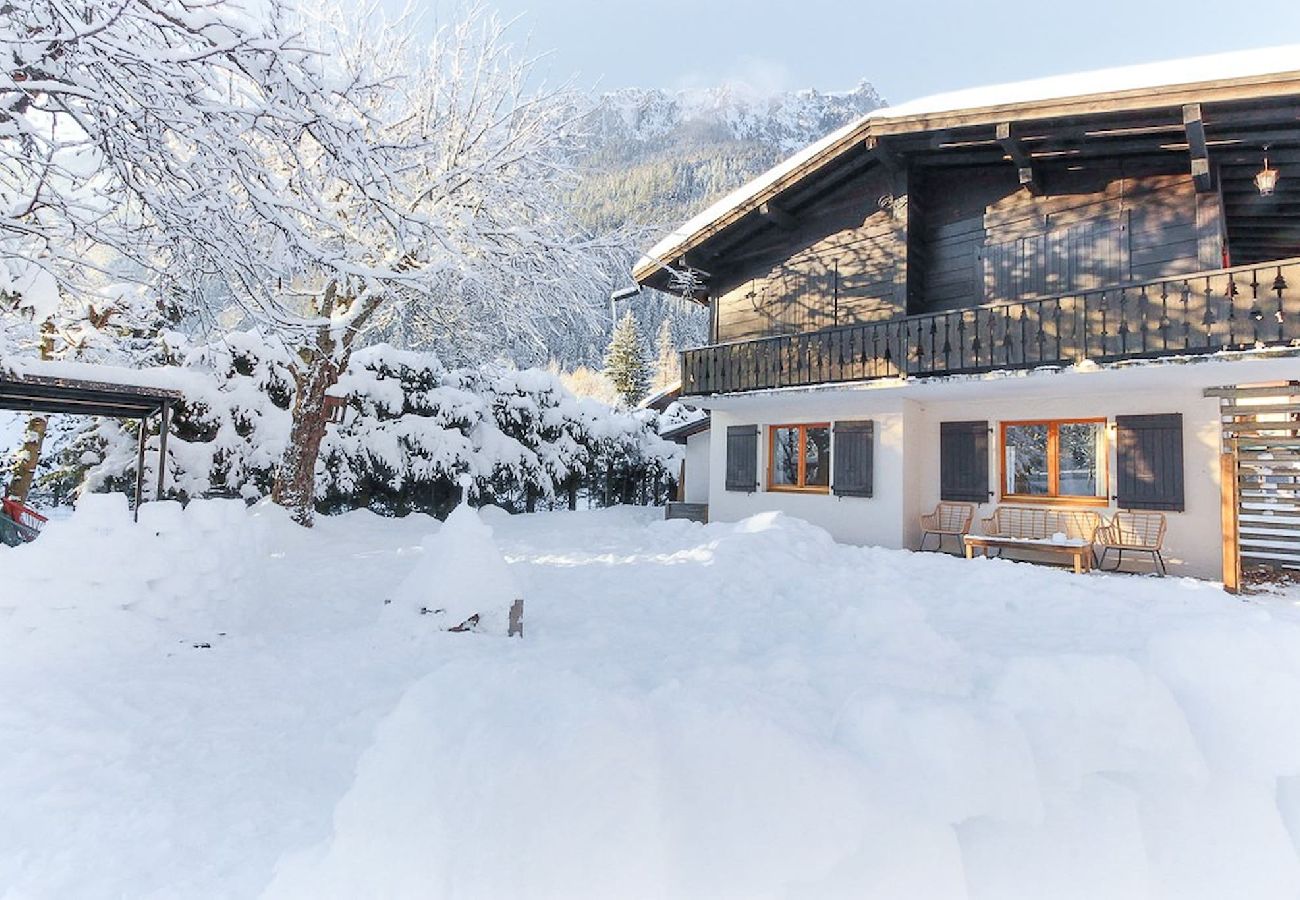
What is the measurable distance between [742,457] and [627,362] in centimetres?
2057

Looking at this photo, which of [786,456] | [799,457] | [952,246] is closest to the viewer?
[952,246]

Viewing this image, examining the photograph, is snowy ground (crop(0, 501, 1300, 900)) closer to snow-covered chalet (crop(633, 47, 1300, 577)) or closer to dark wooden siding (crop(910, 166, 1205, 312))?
snow-covered chalet (crop(633, 47, 1300, 577))

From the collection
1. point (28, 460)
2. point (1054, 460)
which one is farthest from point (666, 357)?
point (28, 460)

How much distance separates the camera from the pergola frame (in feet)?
19.8

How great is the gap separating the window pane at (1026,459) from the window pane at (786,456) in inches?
145

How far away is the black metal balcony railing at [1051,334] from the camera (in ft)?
23.6

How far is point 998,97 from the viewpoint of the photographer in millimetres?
9492

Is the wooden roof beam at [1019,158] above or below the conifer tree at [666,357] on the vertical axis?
below

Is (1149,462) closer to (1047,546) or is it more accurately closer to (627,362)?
(1047,546)

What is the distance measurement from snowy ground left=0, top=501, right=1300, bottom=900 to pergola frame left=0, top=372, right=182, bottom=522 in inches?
102

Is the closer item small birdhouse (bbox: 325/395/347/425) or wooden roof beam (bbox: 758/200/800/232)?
small birdhouse (bbox: 325/395/347/425)

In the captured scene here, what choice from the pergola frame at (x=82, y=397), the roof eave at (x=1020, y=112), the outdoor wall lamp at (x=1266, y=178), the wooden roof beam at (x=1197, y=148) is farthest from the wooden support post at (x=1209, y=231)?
the pergola frame at (x=82, y=397)

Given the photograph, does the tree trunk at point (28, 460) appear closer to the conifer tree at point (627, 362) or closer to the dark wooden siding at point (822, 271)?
the dark wooden siding at point (822, 271)

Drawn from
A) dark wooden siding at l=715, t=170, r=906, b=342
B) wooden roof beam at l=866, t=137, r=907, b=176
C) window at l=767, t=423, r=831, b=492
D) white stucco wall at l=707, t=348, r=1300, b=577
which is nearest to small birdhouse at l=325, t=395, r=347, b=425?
white stucco wall at l=707, t=348, r=1300, b=577
